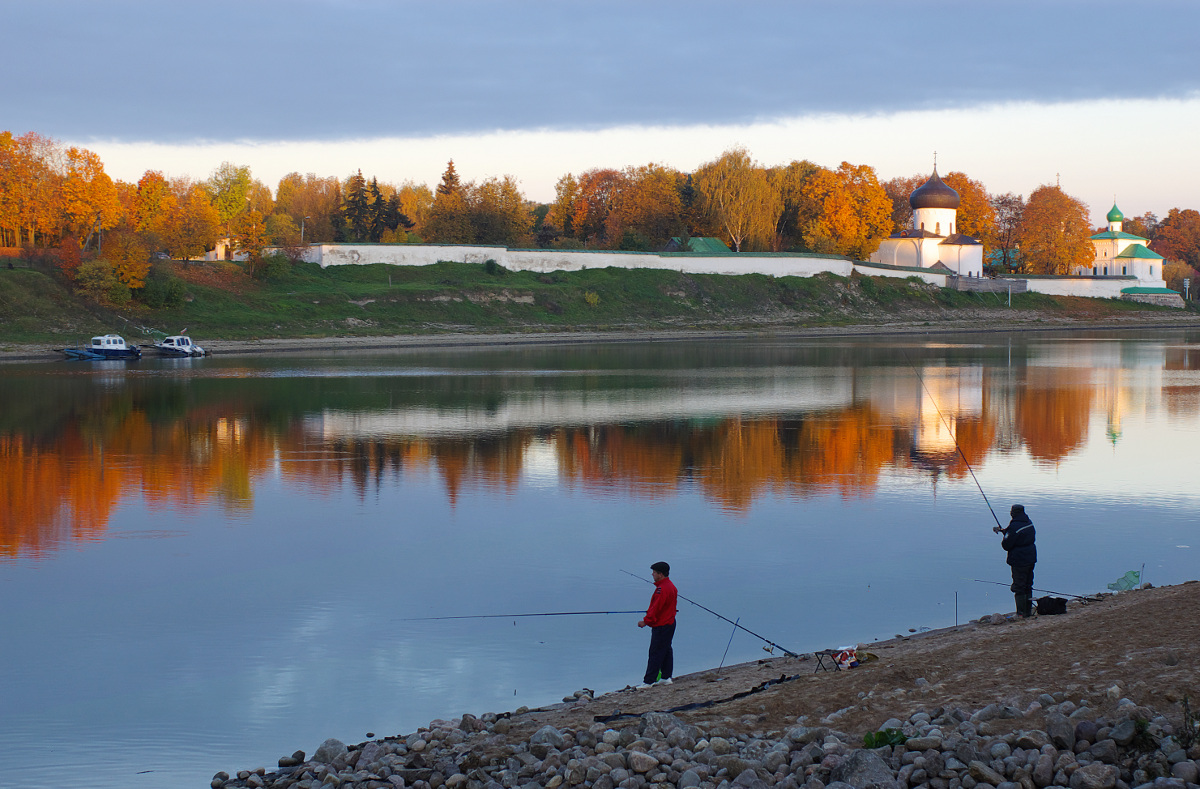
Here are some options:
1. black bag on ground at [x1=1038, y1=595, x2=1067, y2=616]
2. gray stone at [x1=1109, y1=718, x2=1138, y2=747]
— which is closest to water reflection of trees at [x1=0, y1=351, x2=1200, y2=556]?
black bag on ground at [x1=1038, y1=595, x2=1067, y2=616]

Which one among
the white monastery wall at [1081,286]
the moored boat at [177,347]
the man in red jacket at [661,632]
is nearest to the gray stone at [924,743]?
the man in red jacket at [661,632]

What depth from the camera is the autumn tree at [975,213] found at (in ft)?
346

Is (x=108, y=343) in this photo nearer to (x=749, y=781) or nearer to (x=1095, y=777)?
(x=749, y=781)

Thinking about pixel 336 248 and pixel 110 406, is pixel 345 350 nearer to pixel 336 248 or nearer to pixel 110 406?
pixel 336 248

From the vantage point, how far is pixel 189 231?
66562 mm

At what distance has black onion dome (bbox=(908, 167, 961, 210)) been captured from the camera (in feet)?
324

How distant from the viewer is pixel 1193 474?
18.9 meters

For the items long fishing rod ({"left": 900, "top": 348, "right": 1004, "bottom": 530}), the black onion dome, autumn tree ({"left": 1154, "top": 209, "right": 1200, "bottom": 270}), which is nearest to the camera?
long fishing rod ({"left": 900, "top": 348, "right": 1004, "bottom": 530})

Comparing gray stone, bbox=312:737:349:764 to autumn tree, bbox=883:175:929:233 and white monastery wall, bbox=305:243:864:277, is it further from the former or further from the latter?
autumn tree, bbox=883:175:929:233

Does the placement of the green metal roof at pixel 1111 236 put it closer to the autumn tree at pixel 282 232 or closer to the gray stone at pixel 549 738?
the autumn tree at pixel 282 232

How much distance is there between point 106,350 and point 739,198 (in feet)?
190

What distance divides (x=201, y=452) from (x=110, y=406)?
9.97m

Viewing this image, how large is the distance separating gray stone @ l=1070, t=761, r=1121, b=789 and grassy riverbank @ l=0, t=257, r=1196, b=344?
180ft

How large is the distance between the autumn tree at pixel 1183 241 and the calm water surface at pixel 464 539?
116476mm
